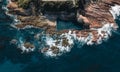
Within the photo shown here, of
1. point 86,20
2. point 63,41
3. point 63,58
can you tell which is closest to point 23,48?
point 63,41

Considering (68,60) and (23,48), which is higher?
(23,48)

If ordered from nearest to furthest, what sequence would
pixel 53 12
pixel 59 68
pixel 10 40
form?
pixel 59 68
pixel 10 40
pixel 53 12

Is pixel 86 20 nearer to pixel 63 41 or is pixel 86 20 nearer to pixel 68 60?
pixel 63 41

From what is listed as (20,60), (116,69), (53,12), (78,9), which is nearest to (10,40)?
(20,60)

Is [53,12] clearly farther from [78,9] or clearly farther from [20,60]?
[20,60]

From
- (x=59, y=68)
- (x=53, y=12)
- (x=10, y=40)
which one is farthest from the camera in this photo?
(x=53, y=12)

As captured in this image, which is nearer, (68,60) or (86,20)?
(68,60)

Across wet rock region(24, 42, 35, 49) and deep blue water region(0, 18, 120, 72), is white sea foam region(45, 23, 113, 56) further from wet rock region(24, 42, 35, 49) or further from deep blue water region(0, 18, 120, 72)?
wet rock region(24, 42, 35, 49)

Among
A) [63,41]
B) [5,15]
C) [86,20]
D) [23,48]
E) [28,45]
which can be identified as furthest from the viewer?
[5,15]
